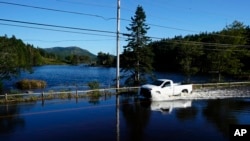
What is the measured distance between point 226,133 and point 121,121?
595 cm

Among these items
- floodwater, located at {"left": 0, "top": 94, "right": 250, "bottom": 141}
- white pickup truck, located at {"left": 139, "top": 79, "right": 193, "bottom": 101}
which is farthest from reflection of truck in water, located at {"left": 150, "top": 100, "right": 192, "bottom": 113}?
white pickup truck, located at {"left": 139, "top": 79, "right": 193, "bottom": 101}

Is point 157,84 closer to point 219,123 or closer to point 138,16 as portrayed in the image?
point 219,123

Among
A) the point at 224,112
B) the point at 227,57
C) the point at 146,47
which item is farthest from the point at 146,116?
the point at 227,57

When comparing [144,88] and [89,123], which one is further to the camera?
[144,88]

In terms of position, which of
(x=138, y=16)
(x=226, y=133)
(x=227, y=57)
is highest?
(x=138, y=16)

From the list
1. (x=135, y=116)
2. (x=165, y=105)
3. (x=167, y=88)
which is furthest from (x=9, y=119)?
(x=167, y=88)

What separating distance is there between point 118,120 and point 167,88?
1236 cm

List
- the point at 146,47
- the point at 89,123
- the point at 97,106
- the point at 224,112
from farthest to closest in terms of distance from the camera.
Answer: the point at 146,47
the point at 97,106
the point at 224,112
the point at 89,123

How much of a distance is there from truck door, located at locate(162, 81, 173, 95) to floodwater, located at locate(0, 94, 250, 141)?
2.44 metres

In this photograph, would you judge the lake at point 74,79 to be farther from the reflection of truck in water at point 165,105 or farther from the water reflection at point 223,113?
the water reflection at point 223,113

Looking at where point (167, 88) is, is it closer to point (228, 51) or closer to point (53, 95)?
point (53, 95)

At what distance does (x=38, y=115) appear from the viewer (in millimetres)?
21656

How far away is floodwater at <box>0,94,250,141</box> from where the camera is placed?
1606 centimetres

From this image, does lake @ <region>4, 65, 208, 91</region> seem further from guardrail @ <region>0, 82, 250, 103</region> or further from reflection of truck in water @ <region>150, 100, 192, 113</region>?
reflection of truck in water @ <region>150, 100, 192, 113</region>
